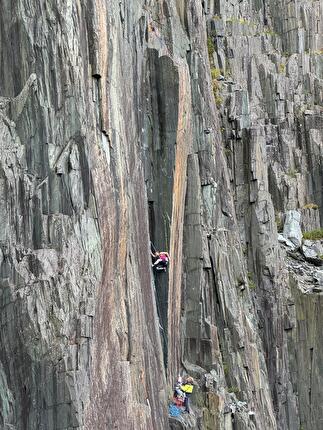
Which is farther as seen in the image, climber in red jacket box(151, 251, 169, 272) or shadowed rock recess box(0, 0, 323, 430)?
climber in red jacket box(151, 251, 169, 272)

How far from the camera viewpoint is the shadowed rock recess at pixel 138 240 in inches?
1083

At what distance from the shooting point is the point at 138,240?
3397 cm

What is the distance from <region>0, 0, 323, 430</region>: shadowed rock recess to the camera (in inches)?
1083

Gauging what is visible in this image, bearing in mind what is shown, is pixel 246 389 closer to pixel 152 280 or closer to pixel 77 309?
pixel 152 280

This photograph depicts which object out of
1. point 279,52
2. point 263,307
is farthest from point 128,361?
point 279,52

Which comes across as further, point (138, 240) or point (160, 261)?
point (160, 261)

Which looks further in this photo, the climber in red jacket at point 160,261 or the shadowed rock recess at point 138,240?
the climber in red jacket at point 160,261

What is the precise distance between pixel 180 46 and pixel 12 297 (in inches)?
770

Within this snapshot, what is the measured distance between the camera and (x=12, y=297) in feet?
89.4

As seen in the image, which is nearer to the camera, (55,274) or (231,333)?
(55,274)

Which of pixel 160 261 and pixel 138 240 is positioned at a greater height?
pixel 138 240

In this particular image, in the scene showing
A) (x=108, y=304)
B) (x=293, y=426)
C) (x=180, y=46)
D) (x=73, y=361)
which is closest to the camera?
(x=73, y=361)

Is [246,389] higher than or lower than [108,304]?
lower

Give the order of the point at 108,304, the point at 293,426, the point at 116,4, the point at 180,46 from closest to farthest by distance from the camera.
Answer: the point at 108,304 → the point at 116,4 → the point at 180,46 → the point at 293,426
